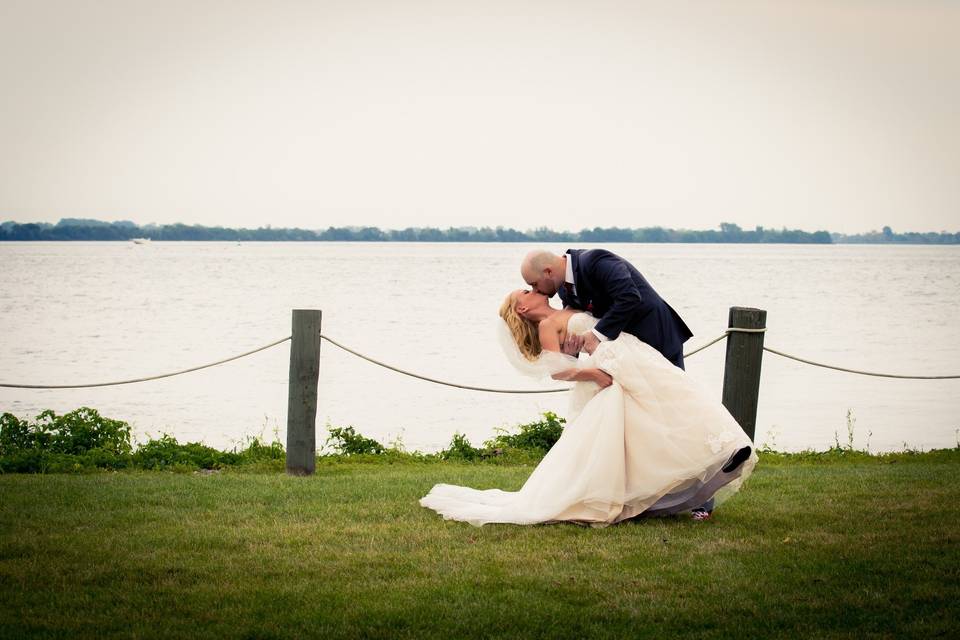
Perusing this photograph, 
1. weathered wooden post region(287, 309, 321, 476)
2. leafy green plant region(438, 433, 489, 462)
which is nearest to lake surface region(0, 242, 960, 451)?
leafy green plant region(438, 433, 489, 462)

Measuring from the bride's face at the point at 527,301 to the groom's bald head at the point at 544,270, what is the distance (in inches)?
2.4

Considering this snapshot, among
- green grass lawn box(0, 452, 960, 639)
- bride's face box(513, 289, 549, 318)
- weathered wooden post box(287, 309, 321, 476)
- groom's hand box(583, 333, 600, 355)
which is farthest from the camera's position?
weathered wooden post box(287, 309, 321, 476)

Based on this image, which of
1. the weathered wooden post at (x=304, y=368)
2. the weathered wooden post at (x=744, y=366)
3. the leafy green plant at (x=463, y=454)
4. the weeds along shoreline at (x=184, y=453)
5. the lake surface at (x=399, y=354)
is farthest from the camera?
the lake surface at (x=399, y=354)

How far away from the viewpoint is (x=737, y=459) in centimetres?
629

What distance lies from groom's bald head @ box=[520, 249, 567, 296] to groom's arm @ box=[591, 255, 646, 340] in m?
0.25

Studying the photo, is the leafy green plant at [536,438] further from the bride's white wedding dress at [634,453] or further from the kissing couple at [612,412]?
the bride's white wedding dress at [634,453]

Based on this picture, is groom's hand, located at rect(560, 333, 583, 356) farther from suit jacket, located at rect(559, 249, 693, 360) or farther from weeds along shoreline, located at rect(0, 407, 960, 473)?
weeds along shoreline, located at rect(0, 407, 960, 473)

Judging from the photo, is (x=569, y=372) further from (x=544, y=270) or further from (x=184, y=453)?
(x=184, y=453)

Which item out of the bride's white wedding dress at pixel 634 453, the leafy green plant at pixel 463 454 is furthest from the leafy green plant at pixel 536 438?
the bride's white wedding dress at pixel 634 453

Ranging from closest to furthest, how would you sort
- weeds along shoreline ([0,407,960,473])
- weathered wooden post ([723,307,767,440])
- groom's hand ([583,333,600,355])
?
groom's hand ([583,333,600,355]) < weathered wooden post ([723,307,767,440]) < weeds along shoreline ([0,407,960,473])

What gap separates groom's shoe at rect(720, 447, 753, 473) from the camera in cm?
624

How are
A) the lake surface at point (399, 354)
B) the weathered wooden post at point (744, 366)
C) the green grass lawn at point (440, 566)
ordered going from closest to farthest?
the green grass lawn at point (440, 566) < the weathered wooden post at point (744, 366) < the lake surface at point (399, 354)

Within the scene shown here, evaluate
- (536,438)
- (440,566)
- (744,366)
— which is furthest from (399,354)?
(440,566)

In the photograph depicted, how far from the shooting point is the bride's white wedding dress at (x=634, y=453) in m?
6.28
